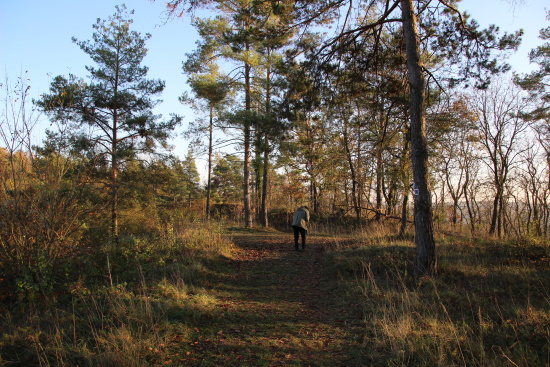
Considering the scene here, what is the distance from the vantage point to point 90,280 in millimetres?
5914

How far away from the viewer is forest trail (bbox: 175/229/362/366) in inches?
151

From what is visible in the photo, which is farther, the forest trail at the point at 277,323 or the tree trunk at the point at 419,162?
the tree trunk at the point at 419,162

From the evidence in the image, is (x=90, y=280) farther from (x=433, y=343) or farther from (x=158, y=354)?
(x=433, y=343)

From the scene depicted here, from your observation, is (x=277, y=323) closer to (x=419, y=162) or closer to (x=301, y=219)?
(x=419, y=162)

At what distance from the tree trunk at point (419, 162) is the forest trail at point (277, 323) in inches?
82.0

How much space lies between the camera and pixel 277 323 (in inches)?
A: 194

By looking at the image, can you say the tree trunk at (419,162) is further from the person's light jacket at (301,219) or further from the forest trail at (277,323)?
the person's light jacket at (301,219)

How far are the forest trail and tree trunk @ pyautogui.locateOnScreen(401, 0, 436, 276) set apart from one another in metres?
2.08

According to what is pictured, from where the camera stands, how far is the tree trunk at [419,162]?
259 inches

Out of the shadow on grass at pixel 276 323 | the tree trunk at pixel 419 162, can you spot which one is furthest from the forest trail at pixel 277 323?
the tree trunk at pixel 419 162

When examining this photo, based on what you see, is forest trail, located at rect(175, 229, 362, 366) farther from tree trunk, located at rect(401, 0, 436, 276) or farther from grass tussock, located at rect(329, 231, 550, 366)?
tree trunk, located at rect(401, 0, 436, 276)

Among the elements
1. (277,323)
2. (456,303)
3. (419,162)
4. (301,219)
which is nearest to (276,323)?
(277,323)

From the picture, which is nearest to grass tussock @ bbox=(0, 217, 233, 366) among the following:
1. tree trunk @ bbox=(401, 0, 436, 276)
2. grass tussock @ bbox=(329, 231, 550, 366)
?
grass tussock @ bbox=(329, 231, 550, 366)

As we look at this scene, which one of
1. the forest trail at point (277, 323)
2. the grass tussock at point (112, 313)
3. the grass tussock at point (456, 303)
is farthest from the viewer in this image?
the forest trail at point (277, 323)
